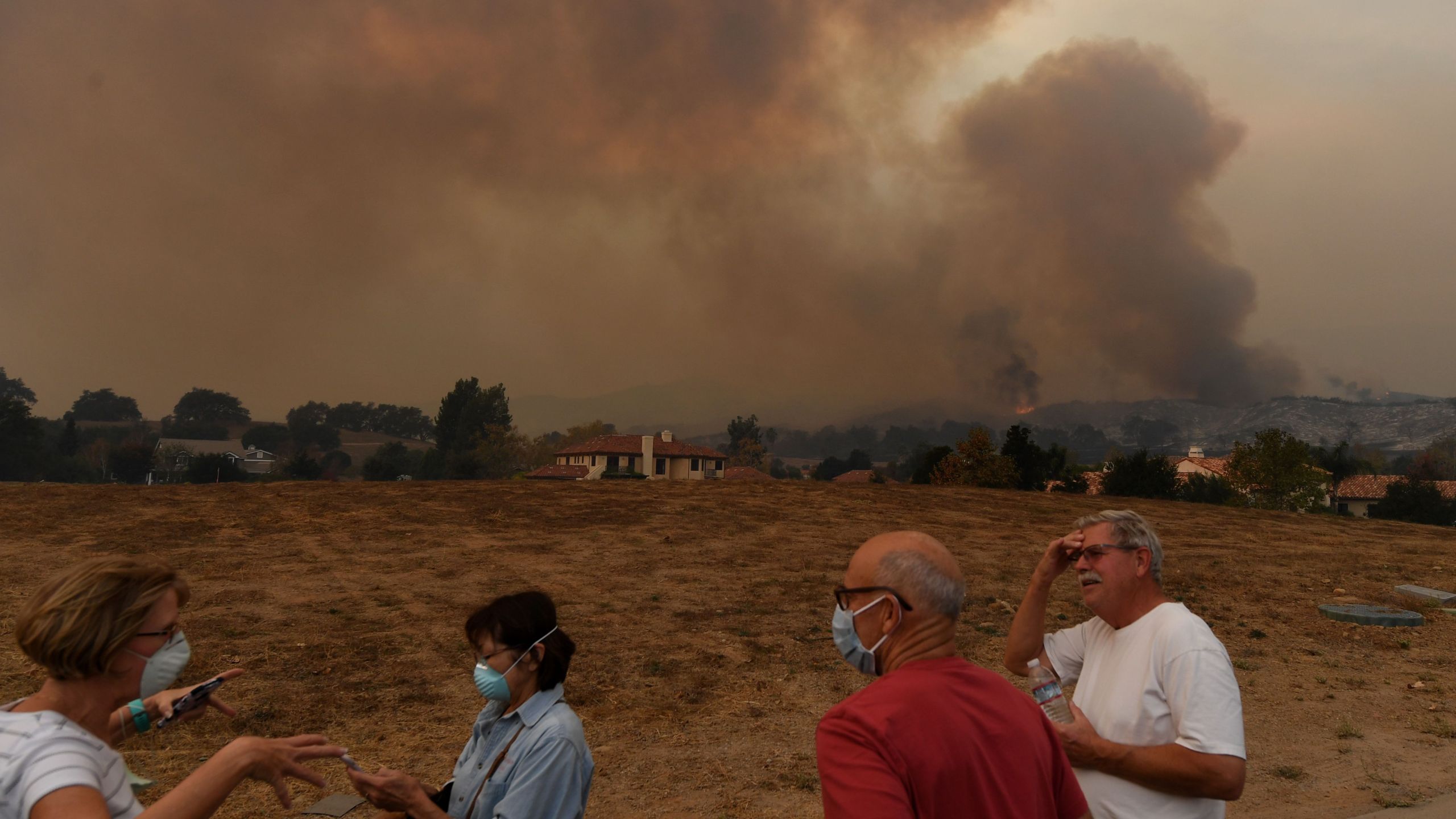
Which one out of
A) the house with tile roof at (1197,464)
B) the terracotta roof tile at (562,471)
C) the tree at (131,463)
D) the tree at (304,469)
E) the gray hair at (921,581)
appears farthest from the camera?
the house with tile roof at (1197,464)

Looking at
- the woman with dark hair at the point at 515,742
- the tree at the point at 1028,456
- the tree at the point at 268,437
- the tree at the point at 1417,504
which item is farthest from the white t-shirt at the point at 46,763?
the tree at the point at 268,437

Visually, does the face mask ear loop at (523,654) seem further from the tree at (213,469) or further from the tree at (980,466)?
the tree at (213,469)

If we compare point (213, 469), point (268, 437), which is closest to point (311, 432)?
point (268, 437)

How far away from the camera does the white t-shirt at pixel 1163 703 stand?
3.03m

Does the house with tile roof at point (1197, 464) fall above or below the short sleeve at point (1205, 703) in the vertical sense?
above

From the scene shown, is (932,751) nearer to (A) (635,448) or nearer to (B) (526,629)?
(B) (526,629)

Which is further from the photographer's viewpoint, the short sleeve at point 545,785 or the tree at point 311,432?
the tree at point 311,432

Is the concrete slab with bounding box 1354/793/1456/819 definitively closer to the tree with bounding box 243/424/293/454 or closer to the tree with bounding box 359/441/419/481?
the tree with bounding box 359/441/419/481

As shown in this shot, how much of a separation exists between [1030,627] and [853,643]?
1751 mm

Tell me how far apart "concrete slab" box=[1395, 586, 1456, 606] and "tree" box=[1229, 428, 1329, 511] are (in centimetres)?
5398

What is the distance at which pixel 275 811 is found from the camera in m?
6.28

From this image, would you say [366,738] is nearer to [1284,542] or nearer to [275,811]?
[275,811]

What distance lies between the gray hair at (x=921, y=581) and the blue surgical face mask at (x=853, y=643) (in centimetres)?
11

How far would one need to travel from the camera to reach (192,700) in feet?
9.47
